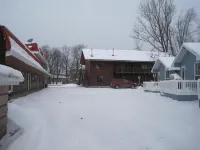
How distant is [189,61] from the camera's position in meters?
17.2

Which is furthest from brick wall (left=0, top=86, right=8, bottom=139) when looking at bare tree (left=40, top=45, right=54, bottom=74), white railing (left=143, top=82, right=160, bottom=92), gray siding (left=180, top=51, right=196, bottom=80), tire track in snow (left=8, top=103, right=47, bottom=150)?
bare tree (left=40, top=45, right=54, bottom=74)

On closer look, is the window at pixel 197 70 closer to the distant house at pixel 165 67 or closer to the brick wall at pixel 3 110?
the distant house at pixel 165 67

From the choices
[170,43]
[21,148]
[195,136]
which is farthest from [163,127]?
[170,43]

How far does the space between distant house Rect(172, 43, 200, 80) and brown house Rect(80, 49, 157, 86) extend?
2252 cm

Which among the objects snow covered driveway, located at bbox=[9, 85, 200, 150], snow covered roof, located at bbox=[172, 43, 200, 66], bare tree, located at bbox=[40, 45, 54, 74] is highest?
bare tree, located at bbox=[40, 45, 54, 74]

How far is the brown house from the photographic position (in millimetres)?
42781

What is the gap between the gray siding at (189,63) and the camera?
54.5 ft

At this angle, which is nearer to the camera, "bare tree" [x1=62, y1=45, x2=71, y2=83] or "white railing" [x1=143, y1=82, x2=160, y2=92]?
"white railing" [x1=143, y1=82, x2=160, y2=92]

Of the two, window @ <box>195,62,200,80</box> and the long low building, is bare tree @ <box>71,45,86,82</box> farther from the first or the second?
window @ <box>195,62,200,80</box>

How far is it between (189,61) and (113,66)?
2728cm

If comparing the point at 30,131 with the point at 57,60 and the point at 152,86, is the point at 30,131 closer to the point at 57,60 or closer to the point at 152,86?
the point at 152,86

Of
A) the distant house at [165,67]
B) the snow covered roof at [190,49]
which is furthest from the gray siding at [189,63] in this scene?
the distant house at [165,67]

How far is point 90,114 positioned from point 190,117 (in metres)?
3.40

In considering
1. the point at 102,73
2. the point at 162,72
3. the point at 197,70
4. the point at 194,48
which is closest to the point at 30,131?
the point at 194,48
